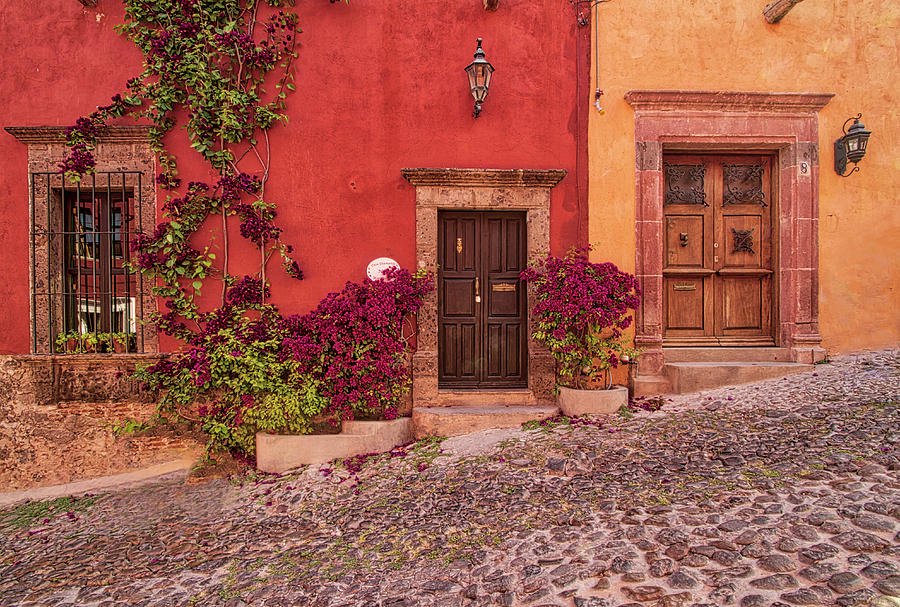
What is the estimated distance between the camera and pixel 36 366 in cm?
461

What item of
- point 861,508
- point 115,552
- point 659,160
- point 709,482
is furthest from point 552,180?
point 115,552

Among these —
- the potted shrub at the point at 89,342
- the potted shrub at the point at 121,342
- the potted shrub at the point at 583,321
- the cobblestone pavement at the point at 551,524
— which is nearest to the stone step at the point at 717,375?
the cobblestone pavement at the point at 551,524

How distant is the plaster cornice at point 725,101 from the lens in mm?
4918

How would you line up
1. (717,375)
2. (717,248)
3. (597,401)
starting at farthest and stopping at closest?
1. (717,248)
2. (717,375)
3. (597,401)

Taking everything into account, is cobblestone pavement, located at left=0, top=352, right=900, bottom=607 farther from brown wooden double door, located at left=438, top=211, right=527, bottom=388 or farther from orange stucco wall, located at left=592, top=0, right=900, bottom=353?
orange stucco wall, located at left=592, top=0, right=900, bottom=353

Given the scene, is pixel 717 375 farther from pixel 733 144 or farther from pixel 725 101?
pixel 725 101

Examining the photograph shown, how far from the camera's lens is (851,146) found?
4906 millimetres

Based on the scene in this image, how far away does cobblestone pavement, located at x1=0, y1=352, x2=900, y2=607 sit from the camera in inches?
86.9

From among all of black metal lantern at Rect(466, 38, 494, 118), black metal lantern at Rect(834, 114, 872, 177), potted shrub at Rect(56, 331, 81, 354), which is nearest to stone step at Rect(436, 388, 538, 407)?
black metal lantern at Rect(466, 38, 494, 118)

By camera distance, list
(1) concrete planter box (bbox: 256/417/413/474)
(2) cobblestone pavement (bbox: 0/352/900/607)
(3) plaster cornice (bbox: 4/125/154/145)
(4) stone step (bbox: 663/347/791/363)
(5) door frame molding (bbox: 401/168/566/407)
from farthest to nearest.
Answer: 1. (4) stone step (bbox: 663/347/791/363)
2. (5) door frame molding (bbox: 401/168/566/407)
3. (3) plaster cornice (bbox: 4/125/154/145)
4. (1) concrete planter box (bbox: 256/417/413/474)
5. (2) cobblestone pavement (bbox: 0/352/900/607)

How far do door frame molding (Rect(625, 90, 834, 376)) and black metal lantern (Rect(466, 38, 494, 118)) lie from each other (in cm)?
164

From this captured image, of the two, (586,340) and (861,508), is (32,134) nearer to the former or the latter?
(586,340)

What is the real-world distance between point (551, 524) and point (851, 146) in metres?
5.32

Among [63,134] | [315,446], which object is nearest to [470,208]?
[315,446]
